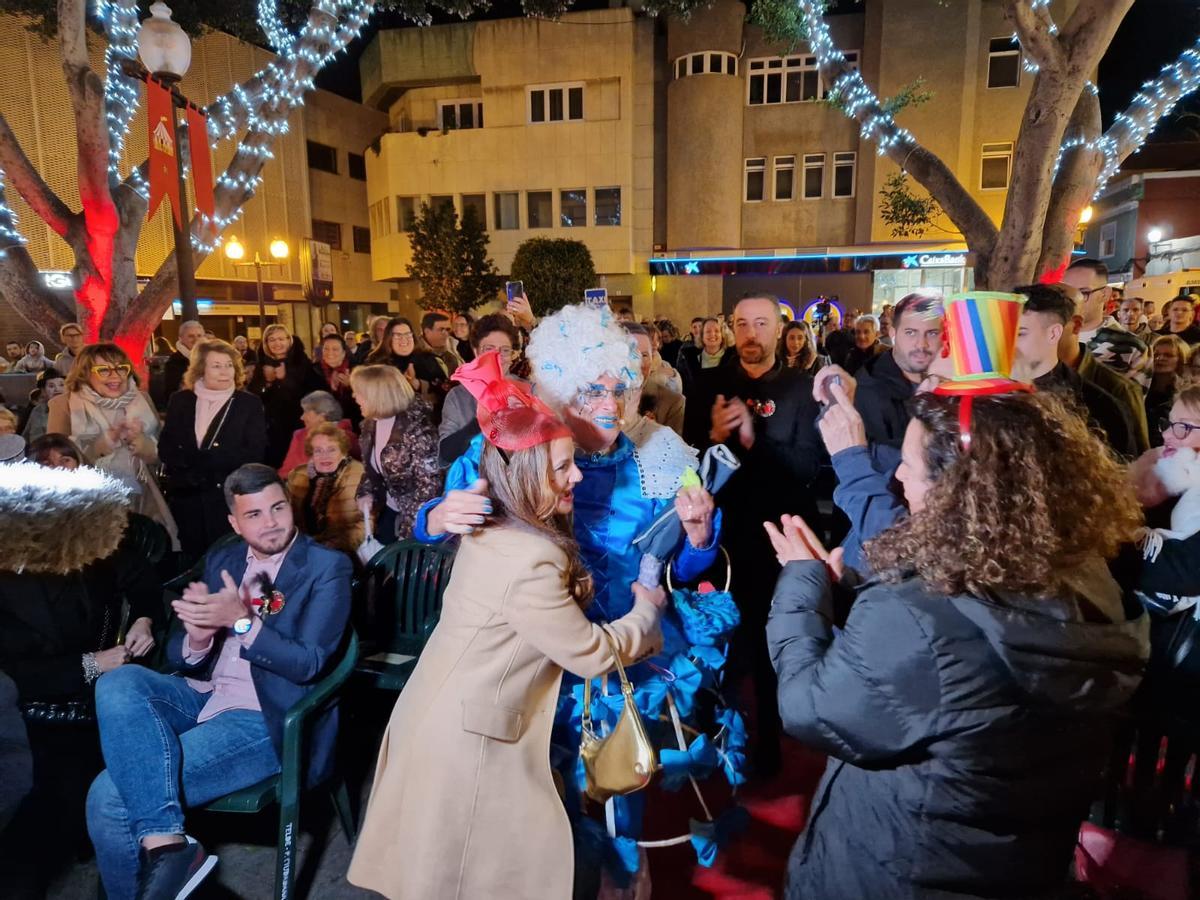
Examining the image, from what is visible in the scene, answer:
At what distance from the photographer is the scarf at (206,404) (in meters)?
4.74

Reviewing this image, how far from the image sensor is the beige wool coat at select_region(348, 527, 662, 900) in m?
1.81

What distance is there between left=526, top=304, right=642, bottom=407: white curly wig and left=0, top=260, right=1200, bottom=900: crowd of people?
1 cm

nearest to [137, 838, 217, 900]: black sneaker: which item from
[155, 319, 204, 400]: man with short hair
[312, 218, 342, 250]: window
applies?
[155, 319, 204, 400]: man with short hair

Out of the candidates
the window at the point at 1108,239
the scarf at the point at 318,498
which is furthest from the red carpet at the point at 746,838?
the window at the point at 1108,239

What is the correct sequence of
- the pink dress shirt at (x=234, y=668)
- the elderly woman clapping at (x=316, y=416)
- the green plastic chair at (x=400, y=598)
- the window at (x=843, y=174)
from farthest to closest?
1. the window at (x=843, y=174)
2. the elderly woman clapping at (x=316, y=416)
3. the green plastic chair at (x=400, y=598)
4. the pink dress shirt at (x=234, y=668)

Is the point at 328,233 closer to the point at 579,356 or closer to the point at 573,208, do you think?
the point at 573,208

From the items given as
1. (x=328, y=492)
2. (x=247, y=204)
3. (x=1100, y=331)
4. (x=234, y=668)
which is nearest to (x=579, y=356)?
(x=234, y=668)

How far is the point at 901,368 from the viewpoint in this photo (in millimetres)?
3154

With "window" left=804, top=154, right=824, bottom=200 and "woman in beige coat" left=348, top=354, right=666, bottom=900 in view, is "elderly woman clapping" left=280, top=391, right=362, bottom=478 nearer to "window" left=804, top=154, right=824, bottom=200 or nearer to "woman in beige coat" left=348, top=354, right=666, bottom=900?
"woman in beige coat" left=348, top=354, right=666, bottom=900

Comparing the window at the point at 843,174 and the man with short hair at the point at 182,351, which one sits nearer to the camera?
the man with short hair at the point at 182,351

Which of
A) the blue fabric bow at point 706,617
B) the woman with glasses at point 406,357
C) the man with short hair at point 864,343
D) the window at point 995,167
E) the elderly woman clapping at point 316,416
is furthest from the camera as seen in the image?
the window at point 995,167

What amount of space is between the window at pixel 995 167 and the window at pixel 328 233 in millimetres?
22524

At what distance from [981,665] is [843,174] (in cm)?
2382

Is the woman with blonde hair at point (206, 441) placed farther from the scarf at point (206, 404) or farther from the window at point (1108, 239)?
the window at point (1108, 239)
